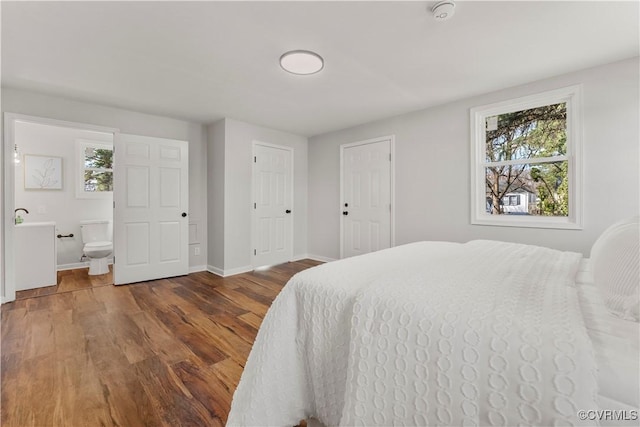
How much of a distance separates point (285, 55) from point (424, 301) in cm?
220

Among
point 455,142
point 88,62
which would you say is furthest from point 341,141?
point 88,62

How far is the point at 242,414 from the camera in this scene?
107 cm

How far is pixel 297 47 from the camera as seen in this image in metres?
2.13

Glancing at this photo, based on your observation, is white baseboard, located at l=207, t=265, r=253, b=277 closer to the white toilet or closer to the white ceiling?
the white toilet

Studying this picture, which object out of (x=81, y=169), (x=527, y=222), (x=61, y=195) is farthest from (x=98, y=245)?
(x=527, y=222)

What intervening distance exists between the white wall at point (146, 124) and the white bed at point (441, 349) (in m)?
3.52

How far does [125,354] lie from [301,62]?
8.59 ft

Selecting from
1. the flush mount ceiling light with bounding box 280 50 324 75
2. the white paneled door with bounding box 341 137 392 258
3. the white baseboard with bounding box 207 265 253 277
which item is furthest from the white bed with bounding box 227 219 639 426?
the white baseboard with bounding box 207 265 253 277

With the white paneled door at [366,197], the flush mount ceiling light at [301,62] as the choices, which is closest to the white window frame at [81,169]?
the flush mount ceiling light at [301,62]

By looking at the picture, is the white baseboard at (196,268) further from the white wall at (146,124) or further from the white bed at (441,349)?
the white bed at (441,349)

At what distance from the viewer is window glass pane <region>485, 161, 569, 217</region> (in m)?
2.74

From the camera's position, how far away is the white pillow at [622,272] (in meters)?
0.77

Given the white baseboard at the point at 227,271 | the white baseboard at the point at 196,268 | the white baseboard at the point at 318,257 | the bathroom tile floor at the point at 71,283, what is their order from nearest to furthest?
the bathroom tile floor at the point at 71,283, the white baseboard at the point at 227,271, the white baseboard at the point at 196,268, the white baseboard at the point at 318,257

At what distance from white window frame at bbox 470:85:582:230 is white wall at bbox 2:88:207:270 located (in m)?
3.86
